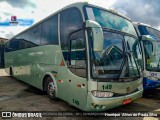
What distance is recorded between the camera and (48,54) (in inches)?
252

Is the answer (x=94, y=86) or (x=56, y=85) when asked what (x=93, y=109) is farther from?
(x=56, y=85)

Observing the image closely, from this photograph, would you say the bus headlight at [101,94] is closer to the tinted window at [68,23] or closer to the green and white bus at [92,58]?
the green and white bus at [92,58]

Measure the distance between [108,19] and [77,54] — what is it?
4.71ft

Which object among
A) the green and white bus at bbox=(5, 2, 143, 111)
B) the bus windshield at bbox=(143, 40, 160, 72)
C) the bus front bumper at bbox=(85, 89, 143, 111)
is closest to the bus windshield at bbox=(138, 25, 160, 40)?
the bus windshield at bbox=(143, 40, 160, 72)

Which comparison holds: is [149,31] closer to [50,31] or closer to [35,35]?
[50,31]

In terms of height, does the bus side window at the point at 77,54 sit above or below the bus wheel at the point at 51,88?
above

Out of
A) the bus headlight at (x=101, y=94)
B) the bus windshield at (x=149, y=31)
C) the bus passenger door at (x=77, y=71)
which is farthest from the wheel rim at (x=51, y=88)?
the bus windshield at (x=149, y=31)

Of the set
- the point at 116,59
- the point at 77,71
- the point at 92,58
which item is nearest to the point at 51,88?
the point at 77,71

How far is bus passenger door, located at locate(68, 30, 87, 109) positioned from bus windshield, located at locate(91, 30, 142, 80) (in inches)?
14.4

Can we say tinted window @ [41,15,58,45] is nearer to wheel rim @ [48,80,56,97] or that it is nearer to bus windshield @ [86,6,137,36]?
wheel rim @ [48,80,56,97]

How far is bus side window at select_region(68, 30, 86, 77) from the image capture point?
170 inches

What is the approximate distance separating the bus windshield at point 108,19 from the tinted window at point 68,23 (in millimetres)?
353

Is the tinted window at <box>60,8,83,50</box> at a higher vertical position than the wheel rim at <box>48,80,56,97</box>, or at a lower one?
higher

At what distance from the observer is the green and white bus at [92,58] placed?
4.11 m
